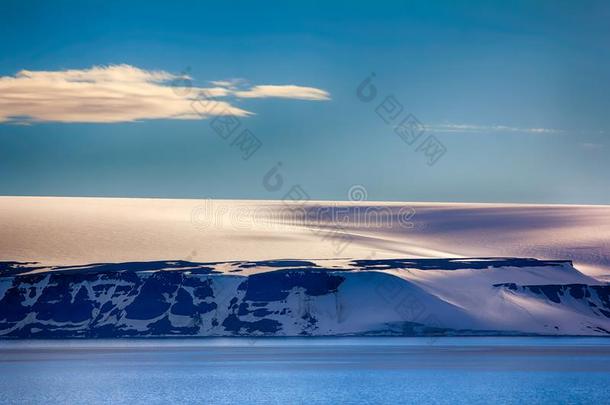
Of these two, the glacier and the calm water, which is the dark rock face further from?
the calm water

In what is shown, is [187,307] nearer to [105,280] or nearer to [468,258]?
[105,280]

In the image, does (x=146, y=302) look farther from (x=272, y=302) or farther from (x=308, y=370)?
(x=308, y=370)

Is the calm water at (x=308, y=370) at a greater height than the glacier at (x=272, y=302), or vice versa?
the glacier at (x=272, y=302)

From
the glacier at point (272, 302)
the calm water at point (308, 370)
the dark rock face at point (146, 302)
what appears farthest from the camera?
the glacier at point (272, 302)

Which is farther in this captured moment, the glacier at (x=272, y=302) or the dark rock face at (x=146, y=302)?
the glacier at (x=272, y=302)

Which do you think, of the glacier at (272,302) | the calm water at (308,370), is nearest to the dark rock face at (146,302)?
the glacier at (272,302)

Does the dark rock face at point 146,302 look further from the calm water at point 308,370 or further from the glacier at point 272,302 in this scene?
the calm water at point 308,370

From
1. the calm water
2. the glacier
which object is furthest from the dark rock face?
the calm water
